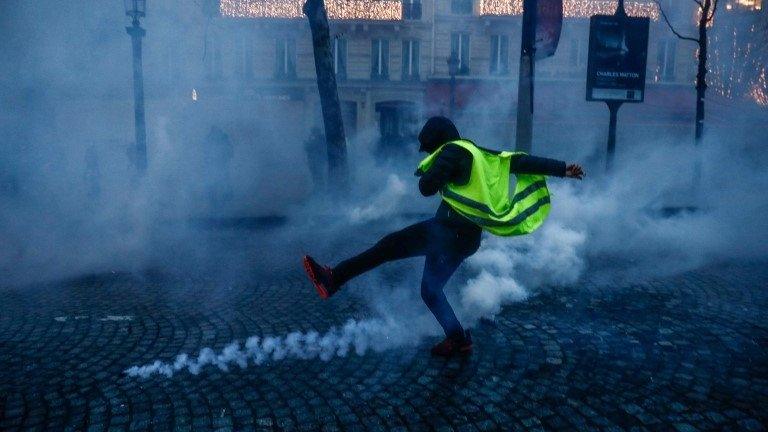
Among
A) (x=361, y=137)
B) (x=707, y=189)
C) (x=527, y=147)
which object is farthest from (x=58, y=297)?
(x=361, y=137)

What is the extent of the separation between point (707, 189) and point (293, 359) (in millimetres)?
10320

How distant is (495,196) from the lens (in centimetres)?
350

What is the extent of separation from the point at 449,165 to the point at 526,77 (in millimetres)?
5105

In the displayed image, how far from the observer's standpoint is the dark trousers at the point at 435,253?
3502 mm

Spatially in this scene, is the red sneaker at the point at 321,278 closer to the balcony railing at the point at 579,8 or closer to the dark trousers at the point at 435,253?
the dark trousers at the point at 435,253

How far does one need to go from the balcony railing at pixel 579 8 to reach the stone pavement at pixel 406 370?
19280 mm

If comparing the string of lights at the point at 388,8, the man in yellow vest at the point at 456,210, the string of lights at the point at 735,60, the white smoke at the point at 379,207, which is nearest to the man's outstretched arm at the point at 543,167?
the man in yellow vest at the point at 456,210

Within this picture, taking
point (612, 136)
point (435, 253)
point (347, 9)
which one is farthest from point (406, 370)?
point (347, 9)

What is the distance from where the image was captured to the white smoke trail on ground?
3559 millimetres

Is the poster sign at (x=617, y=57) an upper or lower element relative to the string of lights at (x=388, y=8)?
lower

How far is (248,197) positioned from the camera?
41.5ft

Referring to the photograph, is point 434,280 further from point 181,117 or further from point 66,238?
point 181,117

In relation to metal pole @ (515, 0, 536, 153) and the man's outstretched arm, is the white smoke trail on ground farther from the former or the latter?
metal pole @ (515, 0, 536, 153)

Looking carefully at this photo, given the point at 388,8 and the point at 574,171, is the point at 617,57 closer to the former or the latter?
the point at 574,171
